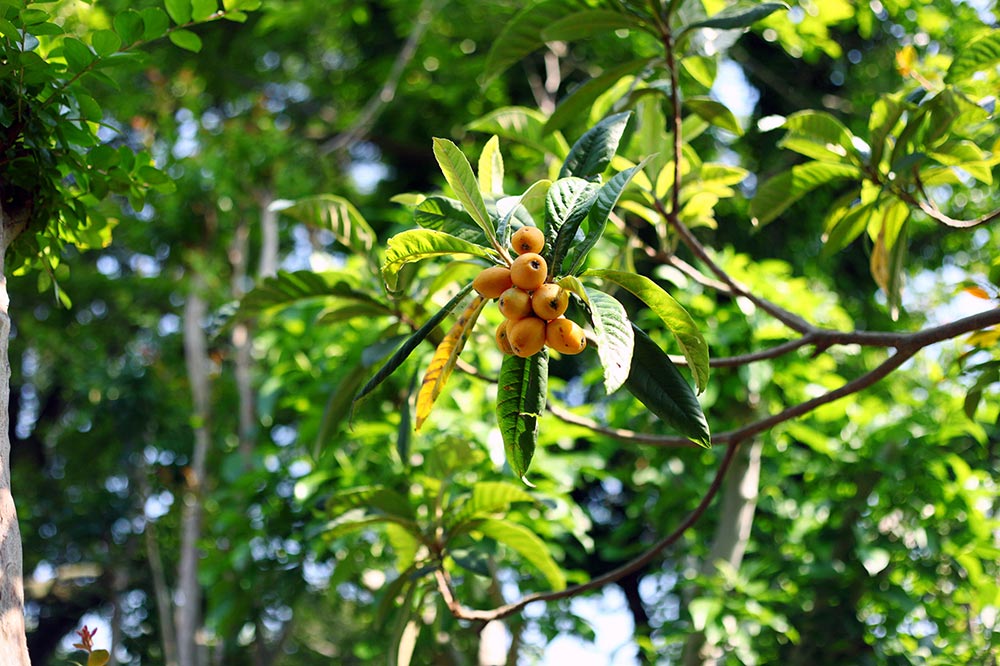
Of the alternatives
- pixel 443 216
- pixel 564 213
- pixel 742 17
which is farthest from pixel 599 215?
pixel 742 17

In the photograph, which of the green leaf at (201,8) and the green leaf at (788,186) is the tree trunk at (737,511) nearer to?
the green leaf at (788,186)

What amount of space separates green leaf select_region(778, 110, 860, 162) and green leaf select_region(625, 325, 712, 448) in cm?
87

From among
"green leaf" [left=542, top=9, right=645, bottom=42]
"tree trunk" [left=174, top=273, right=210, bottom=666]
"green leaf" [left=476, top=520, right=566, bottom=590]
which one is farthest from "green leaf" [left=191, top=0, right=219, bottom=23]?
"tree trunk" [left=174, top=273, right=210, bottom=666]

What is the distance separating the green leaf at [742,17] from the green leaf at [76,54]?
1.14m

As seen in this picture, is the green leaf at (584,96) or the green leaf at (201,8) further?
the green leaf at (584,96)

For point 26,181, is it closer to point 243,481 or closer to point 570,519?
point 570,519

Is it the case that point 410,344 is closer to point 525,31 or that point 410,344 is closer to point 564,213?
point 564,213

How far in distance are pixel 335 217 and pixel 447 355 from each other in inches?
36.4

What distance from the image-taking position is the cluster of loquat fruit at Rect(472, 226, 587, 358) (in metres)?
1.34

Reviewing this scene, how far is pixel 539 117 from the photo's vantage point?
2.60m

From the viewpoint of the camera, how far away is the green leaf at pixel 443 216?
161 cm

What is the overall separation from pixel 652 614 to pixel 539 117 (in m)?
3.95

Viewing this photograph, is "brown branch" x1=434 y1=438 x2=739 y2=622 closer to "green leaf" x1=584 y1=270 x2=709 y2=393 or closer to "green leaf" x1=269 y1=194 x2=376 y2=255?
"green leaf" x1=584 y1=270 x2=709 y2=393

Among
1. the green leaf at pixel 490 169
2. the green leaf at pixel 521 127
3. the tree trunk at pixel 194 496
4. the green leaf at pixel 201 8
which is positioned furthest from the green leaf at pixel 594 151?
the tree trunk at pixel 194 496
